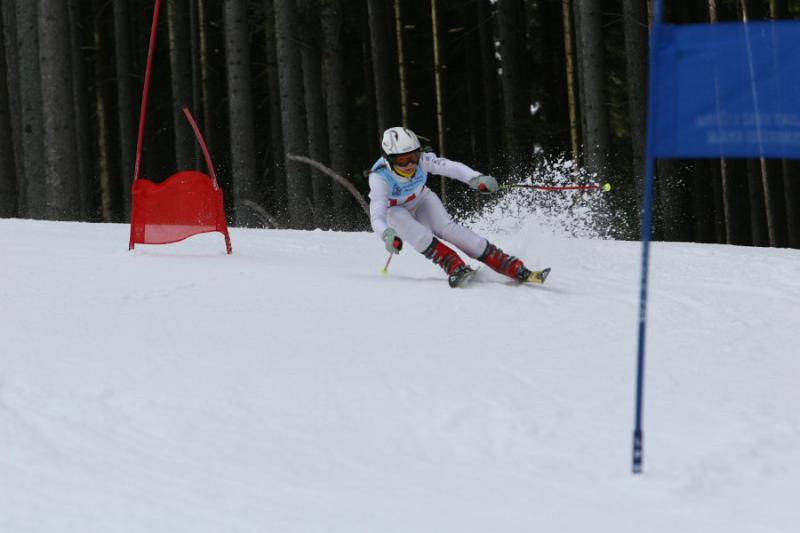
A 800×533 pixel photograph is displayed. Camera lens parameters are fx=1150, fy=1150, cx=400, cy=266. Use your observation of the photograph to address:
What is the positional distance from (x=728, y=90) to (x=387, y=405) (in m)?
1.92

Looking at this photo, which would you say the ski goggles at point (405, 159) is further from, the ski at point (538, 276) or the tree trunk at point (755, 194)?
the tree trunk at point (755, 194)

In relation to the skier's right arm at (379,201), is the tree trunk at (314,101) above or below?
above

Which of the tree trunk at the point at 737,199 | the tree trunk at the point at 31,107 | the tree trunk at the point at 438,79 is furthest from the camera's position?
the tree trunk at the point at 438,79

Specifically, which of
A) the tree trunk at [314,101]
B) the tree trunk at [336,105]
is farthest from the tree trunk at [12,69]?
the tree trunk at [336,105]

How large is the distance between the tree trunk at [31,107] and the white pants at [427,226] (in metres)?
10.5

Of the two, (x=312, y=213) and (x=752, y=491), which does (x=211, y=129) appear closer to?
(x=312, y=213)

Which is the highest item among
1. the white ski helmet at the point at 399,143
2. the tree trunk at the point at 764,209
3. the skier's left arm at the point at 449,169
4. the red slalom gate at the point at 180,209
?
the white ski helmet at the point at 399,143

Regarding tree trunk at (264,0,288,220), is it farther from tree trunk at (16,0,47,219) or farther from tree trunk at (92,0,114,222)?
tree trunk at (16,0,47,219)

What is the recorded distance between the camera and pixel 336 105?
20.2 metres

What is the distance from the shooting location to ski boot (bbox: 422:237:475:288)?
26.4 ft

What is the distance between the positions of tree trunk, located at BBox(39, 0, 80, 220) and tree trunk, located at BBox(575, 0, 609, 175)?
7.45 meters

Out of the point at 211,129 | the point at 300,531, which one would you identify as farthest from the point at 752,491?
the point at 211,129

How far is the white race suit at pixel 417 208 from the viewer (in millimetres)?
8398

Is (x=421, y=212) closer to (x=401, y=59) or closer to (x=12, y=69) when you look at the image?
(x=12, y=69)
